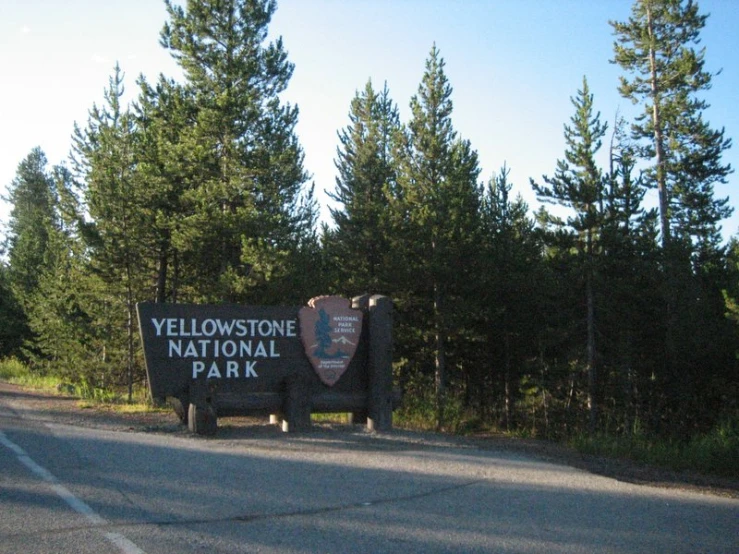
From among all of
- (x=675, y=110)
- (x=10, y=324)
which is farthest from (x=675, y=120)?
(x=10, y=324)

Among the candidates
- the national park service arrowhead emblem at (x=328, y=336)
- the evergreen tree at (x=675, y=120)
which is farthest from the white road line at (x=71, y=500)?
the evergreen tree at (x=675, y=120)

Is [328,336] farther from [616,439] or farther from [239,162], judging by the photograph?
[239,162]

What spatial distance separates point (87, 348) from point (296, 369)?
A: 1846 cm

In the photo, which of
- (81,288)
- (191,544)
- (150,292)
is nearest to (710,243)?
(150,292)

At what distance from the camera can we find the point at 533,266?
82.1 feet

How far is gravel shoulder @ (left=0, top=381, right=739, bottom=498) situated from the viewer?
8641 millimetres

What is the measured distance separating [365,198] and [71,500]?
2178 cm

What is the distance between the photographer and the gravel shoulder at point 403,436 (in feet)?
28.3

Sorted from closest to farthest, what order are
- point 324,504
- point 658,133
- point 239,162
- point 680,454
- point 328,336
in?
point 324,504
point 680,454
point 328,336
point 239,162
point 658,133

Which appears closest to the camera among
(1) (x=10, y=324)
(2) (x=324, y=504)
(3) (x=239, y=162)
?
(2) (x=324, y=504)

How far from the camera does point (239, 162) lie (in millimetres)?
21250

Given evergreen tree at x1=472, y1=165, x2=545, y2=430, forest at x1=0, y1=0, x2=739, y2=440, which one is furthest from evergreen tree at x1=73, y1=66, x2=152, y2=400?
evergreen tree at x1=472, y1=165, x2=545, y2=430

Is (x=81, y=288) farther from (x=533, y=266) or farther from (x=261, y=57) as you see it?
(x=533, y=266)

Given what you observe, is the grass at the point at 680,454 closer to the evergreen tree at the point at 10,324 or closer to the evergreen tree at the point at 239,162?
the evergreen tree at the point at 239,162
